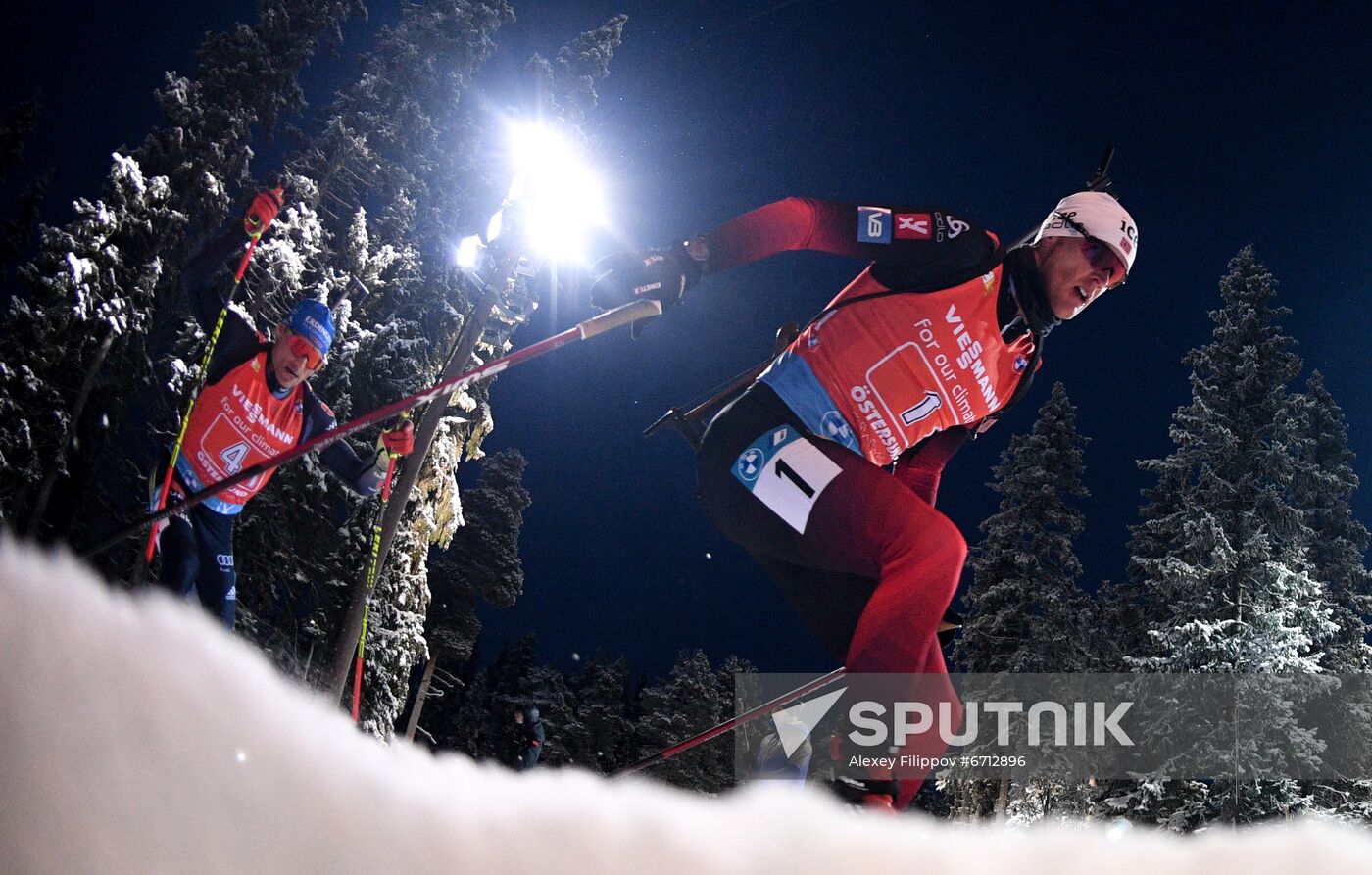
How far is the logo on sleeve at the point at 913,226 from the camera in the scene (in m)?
2.71

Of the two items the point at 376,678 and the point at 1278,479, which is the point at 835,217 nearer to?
the point at 376,678

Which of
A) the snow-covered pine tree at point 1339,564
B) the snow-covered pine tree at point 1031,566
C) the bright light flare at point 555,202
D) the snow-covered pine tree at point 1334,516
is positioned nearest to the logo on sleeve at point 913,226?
the bright light flare at point 555,202

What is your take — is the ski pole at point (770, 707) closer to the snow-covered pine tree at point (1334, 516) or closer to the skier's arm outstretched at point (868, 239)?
the skier's arm outstretched at point (868, 239)

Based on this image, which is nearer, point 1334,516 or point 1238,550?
point 1238,550

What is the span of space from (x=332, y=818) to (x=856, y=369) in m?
2.05

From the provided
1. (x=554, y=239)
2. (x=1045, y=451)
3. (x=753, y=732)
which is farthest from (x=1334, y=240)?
(x=554, y=239)

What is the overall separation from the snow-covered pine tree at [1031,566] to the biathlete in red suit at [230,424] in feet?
56.0

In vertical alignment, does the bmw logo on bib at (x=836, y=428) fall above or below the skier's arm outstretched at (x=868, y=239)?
below

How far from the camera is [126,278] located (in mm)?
10898

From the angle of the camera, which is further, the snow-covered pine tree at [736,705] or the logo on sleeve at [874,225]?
the snow-covered pine tree at [736,705]

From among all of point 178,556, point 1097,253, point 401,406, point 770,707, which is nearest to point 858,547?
point 770,707

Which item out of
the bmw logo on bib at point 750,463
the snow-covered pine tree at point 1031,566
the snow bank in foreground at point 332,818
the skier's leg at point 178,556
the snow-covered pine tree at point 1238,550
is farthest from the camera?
the snow-covered pine tree at point 1031,566

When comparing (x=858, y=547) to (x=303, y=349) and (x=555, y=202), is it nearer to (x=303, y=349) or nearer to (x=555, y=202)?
(x=303, y=349)

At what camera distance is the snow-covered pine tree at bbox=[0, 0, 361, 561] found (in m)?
9.14
